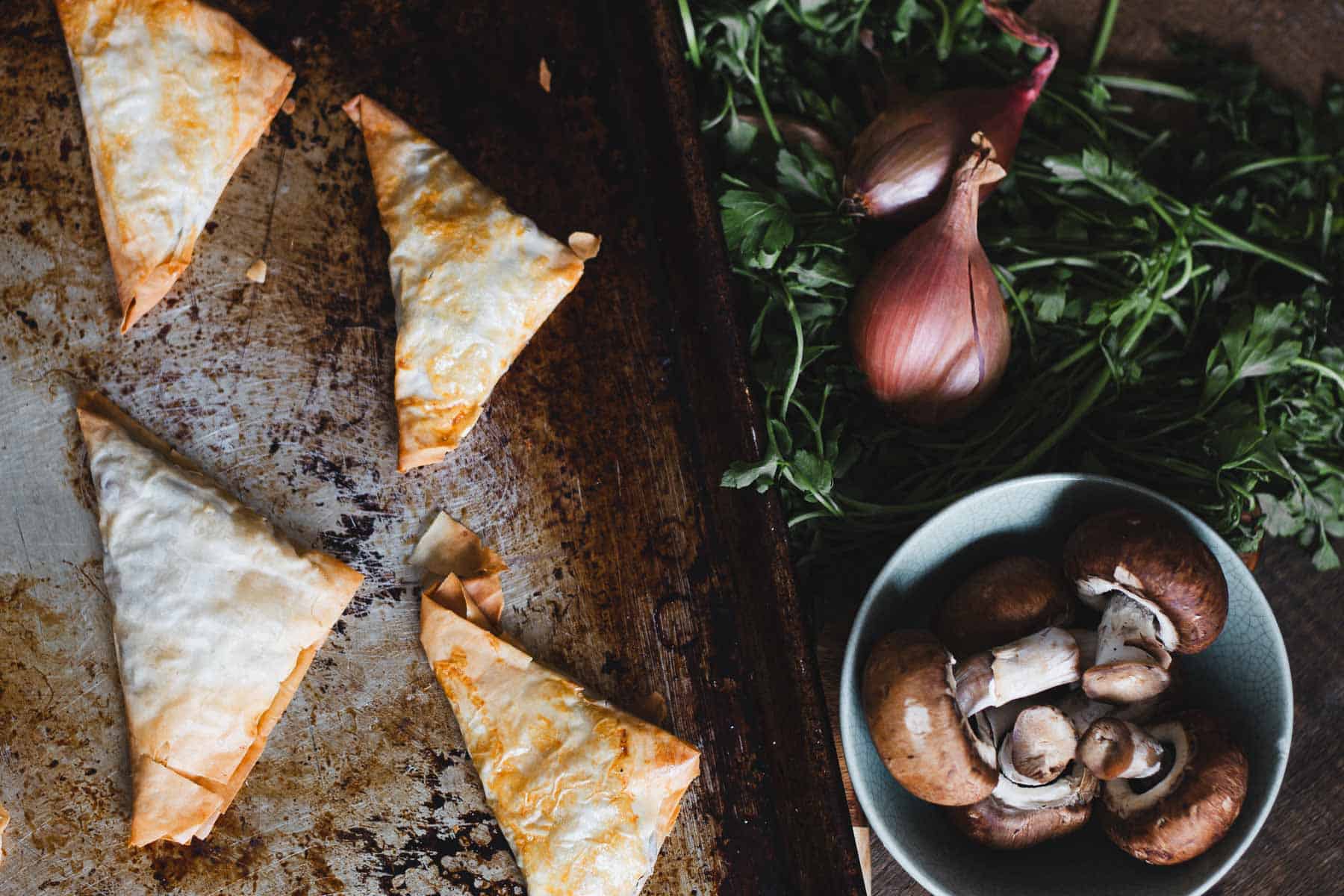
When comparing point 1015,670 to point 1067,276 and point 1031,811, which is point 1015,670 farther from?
point 1067,276

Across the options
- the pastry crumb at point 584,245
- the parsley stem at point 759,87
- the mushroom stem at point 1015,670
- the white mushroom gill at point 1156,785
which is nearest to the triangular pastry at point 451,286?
the pastry crumb at point 584,245

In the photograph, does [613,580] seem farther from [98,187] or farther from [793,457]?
[98,187]

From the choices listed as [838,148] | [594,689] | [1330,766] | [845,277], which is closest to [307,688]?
[594,689]

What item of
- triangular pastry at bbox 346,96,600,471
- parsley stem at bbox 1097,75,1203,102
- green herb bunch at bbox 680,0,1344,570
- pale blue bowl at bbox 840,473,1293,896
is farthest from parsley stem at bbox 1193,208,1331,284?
triangular pastry at bbox 346,96,600,471

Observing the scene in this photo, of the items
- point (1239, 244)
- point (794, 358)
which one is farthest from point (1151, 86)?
point (794, 358)

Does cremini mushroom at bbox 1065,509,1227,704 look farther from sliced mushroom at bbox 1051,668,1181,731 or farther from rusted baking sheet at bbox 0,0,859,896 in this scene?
rusted baking sheet at bbox 0,0,859,896

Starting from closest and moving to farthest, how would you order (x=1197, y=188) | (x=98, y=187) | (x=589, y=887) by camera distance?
1. (x=589, y=887)
2. (x=98, y=187)
3. (x=1197, y=188)

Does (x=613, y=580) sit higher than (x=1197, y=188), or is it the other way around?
(x=1197, y=188)
